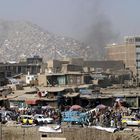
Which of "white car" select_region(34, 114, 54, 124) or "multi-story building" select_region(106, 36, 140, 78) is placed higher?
"multi-story building" select_region(106, 36, 140, 78)

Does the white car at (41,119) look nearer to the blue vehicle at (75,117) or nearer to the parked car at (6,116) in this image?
the blue vehicle at (75,117)

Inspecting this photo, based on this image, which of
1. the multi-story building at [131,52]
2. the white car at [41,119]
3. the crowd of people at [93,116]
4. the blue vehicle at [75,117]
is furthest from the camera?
the multi-story building at [131,52]

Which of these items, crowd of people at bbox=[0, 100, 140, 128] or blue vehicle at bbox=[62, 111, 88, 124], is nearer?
crowd of people at bbox=[0, 100, 140, 128]

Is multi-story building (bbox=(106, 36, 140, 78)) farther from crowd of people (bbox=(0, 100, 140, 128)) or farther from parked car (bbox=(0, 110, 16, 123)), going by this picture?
parked car (bbox=(0, 110, 16, 123))

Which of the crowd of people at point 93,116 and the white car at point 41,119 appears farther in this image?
the white car at point 41,119

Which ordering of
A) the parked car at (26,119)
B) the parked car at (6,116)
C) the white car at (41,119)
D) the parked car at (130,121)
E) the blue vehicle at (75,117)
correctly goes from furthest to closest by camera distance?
→ 1. the parked car at (6,116)
2. the white car at (41,119)
3. the parked car at (26,119)
4. the blue vehicle at (75,117)
5. the parked car at (130,121)

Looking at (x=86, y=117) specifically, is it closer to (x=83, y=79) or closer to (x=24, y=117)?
(x=24, y=117)

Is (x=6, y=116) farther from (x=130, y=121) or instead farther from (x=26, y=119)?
(x=130, y=121)

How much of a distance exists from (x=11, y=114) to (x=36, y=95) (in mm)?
9548

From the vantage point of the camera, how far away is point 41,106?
137ft

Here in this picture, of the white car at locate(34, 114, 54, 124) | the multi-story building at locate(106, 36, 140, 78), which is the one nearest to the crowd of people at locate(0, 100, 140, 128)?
the white car at locate(34, 114, 54, 124)

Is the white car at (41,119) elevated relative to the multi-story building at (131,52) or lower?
lower

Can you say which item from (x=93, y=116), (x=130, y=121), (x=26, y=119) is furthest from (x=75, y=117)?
(x=130, y=121)

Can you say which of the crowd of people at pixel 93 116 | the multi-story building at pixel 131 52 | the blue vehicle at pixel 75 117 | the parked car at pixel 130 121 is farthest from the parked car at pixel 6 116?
the multi-story building at pixel 131 52
